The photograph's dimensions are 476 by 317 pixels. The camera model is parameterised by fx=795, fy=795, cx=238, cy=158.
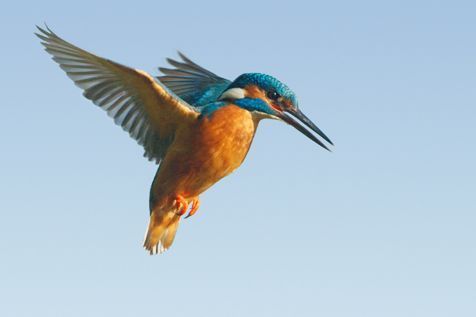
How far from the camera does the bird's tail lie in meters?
6.46

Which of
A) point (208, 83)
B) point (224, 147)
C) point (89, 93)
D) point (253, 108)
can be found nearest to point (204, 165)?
point (224, 147)

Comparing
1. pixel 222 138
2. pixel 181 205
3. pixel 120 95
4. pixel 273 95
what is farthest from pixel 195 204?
pixel 120 95

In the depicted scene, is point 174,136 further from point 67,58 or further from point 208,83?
point 208,83

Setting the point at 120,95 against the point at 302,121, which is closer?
the point at 302,121

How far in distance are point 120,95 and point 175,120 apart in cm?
68

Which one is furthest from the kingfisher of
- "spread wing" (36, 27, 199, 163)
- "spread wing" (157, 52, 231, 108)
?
"spread wing" (157, 52, 231, 108)

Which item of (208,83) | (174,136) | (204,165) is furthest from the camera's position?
(208,83)

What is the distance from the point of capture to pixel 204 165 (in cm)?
608

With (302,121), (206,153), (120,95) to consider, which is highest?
(302,121)

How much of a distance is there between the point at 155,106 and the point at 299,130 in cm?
122

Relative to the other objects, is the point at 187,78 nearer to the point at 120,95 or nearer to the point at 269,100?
the point at 120,95

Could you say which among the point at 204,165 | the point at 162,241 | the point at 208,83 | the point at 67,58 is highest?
the point at 208,83

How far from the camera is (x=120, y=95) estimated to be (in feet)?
22.1

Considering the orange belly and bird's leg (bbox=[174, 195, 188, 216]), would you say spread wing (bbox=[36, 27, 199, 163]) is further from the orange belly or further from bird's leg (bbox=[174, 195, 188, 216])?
bird's leg (bbox=[174, 195, 188, 216])
